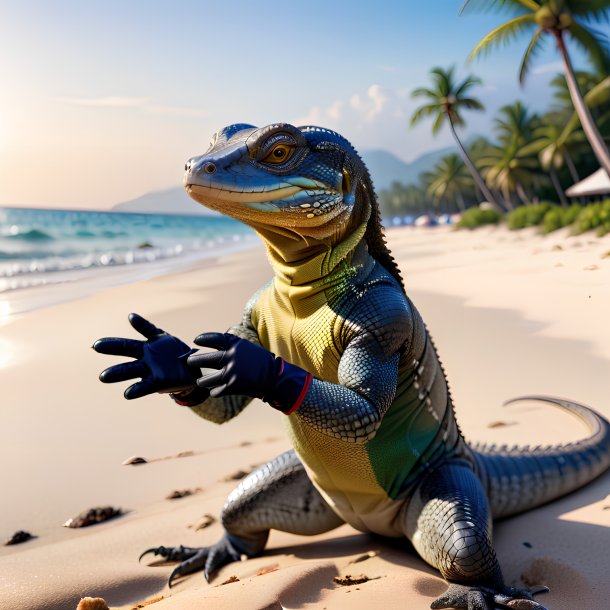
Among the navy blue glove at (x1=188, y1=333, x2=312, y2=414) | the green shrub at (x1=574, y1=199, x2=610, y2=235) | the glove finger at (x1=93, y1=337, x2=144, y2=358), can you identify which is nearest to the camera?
the navy blue glove at (x1=188, y1=333, x2=312, y2=414)

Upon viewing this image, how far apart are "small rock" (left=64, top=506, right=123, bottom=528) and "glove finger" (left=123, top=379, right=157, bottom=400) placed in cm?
197

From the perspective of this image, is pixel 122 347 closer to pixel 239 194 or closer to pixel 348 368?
pixel 239 194

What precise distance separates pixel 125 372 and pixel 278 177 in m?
0.79

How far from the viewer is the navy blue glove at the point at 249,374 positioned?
1.91 metres

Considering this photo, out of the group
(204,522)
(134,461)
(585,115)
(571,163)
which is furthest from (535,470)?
(571,163)

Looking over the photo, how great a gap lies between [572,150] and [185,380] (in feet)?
113

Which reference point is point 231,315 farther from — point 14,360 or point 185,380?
point 185,380

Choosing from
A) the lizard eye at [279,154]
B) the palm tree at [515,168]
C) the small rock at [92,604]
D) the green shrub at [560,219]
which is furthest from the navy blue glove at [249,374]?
the palm tree at [515,168]

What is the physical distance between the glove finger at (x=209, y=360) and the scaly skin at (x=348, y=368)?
0.91 feet

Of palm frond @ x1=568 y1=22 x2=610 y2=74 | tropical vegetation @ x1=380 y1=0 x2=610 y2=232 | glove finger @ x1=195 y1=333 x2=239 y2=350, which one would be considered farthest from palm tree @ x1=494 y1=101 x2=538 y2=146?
glove finger @ x1=195 y1=333 x2=239 y2=350

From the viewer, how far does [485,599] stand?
232cm

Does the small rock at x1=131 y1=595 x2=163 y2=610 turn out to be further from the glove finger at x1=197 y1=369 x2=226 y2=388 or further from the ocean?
the ocean

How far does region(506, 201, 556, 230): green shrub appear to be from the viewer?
24.2 m

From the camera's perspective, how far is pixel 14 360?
8.27 metres
